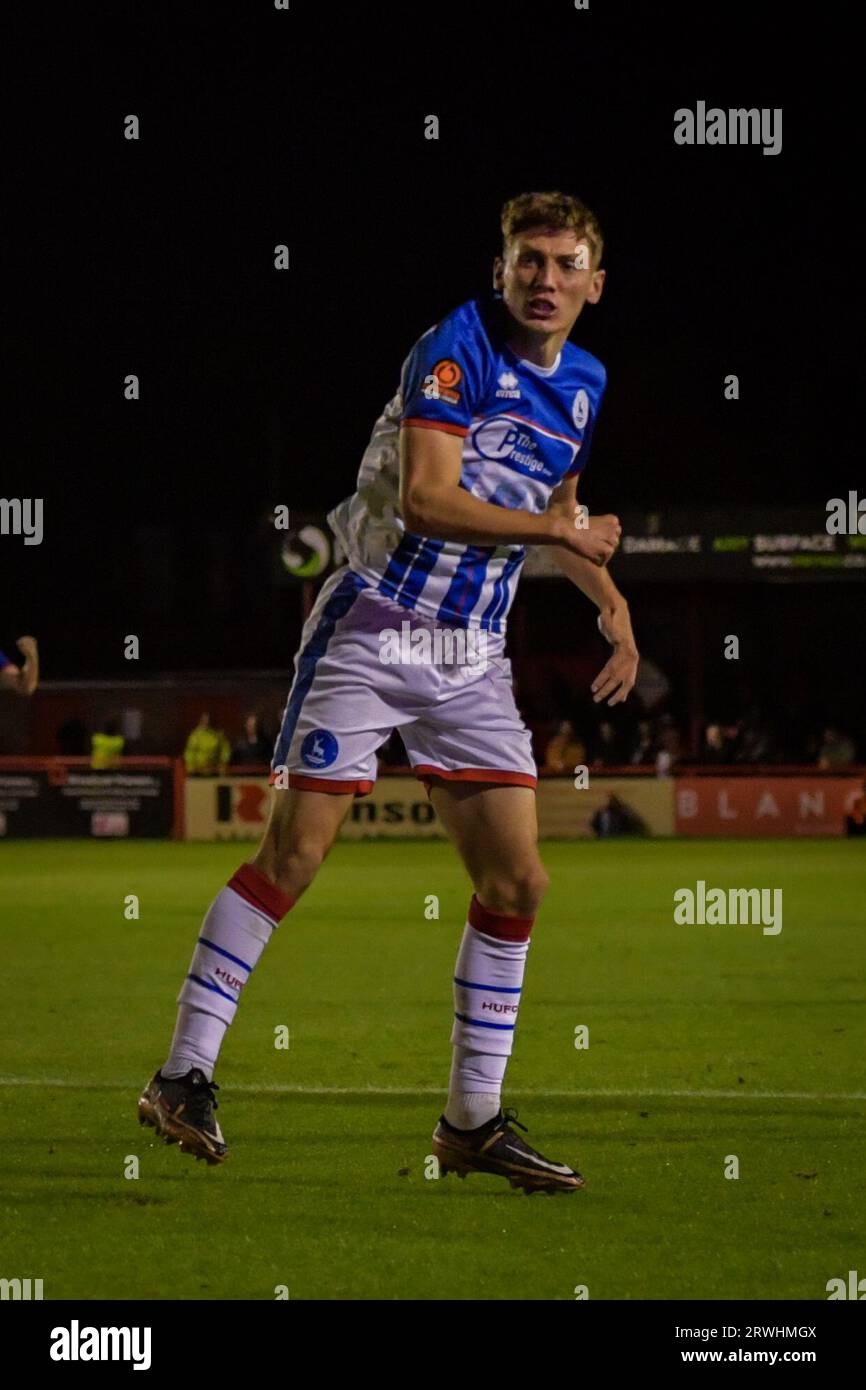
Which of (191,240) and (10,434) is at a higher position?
(191,240)

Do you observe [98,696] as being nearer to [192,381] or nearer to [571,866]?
[192,381]

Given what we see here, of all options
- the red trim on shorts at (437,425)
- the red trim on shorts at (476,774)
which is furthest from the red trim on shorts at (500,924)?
the red trim on shorts at (437,425)

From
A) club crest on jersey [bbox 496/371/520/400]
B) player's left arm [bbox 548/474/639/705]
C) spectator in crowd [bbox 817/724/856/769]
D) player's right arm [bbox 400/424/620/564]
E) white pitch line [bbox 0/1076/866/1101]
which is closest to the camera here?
player's right arm [bbox 400/424/620/564]

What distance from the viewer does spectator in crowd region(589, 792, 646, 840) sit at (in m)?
27.2

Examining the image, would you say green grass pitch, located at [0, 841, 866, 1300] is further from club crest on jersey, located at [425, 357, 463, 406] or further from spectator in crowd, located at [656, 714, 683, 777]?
spectator in crowd, located at [656, 714, 683, 777]

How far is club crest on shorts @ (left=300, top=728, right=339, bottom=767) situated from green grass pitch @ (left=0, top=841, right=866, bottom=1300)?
110cm

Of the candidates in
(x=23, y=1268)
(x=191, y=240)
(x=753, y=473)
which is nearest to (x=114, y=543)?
(x=191, y=240)

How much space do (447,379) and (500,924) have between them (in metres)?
1.50

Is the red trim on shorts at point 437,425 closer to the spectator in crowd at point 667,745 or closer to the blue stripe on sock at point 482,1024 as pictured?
the blue stripe on sock at point 482,1024

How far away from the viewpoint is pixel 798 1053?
8.38 meters

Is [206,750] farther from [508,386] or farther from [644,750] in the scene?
[508,386]

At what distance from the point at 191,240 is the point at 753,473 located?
1307cm

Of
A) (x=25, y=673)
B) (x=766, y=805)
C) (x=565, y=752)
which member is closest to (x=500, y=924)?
(x=25, y=673)

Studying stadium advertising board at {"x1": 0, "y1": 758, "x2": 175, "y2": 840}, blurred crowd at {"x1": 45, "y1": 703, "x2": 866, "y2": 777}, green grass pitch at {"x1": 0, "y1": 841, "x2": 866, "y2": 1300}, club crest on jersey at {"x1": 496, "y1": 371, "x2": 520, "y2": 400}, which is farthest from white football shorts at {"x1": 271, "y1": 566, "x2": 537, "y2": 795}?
blurred crowd at {"x1": 45, "y1": 703, "x2": 866, "y2": 777}
